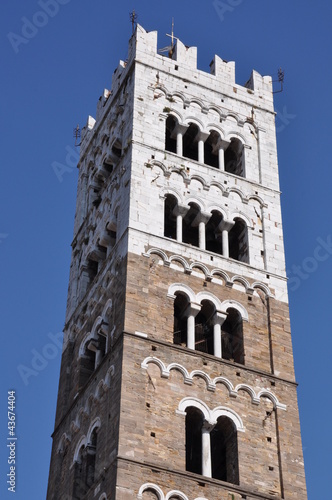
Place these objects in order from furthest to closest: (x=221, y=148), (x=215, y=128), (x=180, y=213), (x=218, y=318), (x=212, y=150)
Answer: (x=212, y=150)
(x=215, y=128)
(x=221, y=148)
(x=180, y=213)
(x=218, y=318)

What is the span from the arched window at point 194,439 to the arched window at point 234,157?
1120cm

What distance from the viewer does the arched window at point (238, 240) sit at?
3850cm

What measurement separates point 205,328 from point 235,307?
1102 millimetres

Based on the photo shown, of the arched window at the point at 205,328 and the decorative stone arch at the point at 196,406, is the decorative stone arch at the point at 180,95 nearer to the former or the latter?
the arched window at the point at 205,328

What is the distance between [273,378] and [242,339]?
1.54m

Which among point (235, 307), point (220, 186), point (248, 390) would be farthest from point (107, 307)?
point (220, 186)

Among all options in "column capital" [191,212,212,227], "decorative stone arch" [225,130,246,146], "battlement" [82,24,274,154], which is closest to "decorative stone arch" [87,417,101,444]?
"column capital" [191,212,212,227]

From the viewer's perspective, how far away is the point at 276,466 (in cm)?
3250

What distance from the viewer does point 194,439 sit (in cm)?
3359

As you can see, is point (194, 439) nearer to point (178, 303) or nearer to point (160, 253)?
point (178, 303)

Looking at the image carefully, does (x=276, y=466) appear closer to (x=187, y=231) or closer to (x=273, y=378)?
(x=273, y=378)

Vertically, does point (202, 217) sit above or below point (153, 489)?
above

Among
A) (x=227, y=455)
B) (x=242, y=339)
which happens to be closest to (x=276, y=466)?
(x=227, y=455)

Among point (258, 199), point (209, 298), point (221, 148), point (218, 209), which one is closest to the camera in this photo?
point (209, 298)
